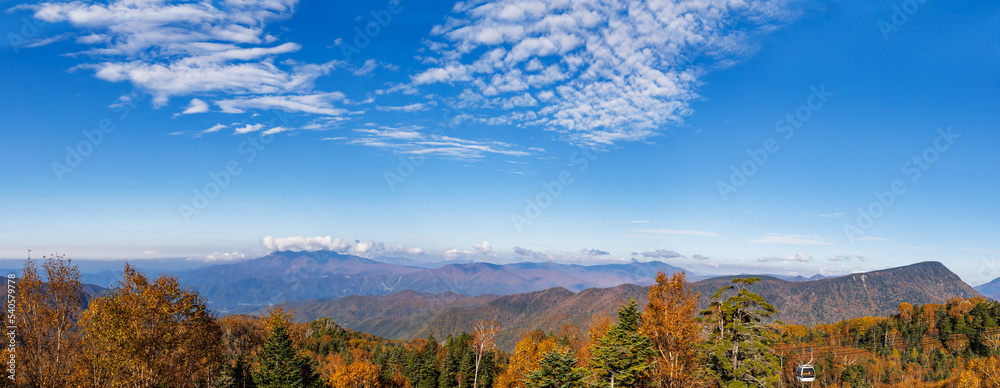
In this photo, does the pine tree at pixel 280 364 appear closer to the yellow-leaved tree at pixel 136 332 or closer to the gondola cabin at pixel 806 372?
the yellow-leaved tree at pixel 136 332

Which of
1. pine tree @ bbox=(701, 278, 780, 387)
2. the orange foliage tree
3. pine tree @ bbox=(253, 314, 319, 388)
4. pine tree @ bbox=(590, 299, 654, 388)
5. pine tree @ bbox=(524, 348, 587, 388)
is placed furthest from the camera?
the orange foliage tree

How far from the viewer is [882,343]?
602 feet

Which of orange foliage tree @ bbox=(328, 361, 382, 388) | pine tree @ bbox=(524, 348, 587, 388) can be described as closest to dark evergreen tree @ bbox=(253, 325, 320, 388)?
orange foliage tree @ bbox=(328, 361, 382, 388)

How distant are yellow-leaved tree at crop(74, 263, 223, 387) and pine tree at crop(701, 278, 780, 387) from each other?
36097 millimetres

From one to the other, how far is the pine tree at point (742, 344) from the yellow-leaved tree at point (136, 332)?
36097mm

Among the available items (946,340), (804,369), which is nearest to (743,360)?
(804,369)

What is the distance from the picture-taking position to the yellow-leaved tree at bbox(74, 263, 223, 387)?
26.3 m

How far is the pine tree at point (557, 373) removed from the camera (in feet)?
125

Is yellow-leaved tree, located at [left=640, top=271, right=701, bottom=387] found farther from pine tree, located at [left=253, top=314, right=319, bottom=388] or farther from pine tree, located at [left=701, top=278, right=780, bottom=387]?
pine tree, located at [left=253, top=314, right=319, bottom=388]

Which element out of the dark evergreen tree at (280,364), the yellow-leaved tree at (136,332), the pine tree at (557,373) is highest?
the yellow-leaved tree at (136,332)

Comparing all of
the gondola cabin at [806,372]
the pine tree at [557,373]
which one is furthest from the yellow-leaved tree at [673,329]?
the gondola cabin at [806,372]

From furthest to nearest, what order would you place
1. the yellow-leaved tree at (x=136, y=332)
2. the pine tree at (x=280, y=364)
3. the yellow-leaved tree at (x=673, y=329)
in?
1. the pine tree at (x=280, y=364)
2. the yellow-leaved tree at (x=673, y=329)
3. the yellow-leaved tree at (x=136, y=332)

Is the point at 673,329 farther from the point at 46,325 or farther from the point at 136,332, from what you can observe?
the point at 46,325

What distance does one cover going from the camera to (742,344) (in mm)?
30906
